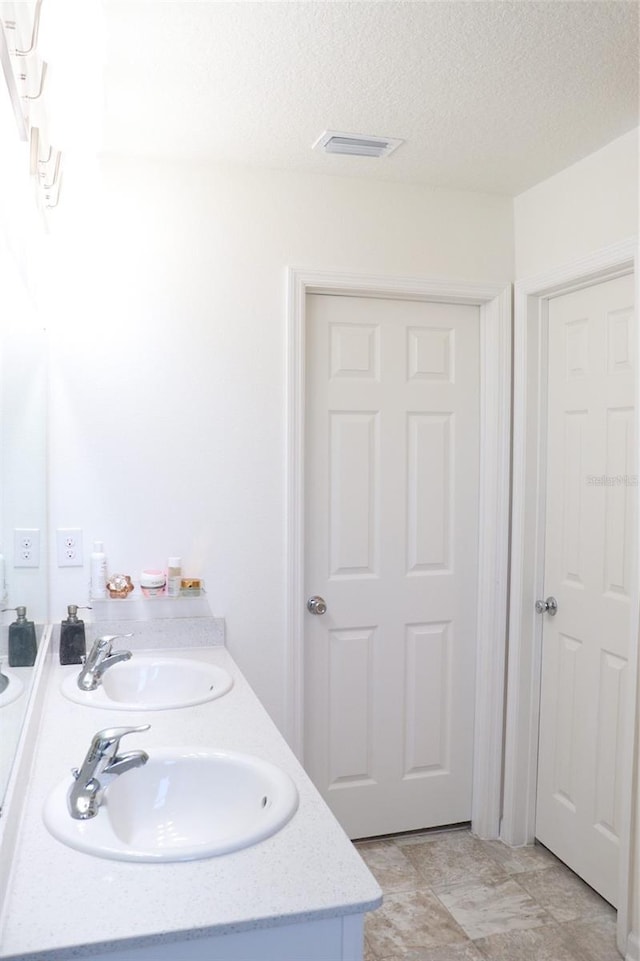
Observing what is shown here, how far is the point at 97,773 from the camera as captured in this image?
1.35 m

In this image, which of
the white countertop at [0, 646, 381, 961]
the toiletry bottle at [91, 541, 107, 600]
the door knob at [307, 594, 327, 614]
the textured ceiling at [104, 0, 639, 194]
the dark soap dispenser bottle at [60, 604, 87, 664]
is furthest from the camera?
the door knob at [307, 594, 327, 614]

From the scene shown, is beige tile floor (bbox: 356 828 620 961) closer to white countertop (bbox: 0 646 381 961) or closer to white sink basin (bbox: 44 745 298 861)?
white sink basin (bbox: 44 745 298 861)

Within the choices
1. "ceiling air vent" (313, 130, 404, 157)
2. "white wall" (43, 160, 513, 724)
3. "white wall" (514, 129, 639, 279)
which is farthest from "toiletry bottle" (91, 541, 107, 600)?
"white wall" (514, 129, 639, 279)

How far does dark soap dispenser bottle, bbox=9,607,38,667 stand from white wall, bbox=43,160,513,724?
0.80m

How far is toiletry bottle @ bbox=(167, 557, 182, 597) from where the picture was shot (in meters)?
Answer: 2.52

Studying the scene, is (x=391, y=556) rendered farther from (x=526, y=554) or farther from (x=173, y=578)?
(x=173, y=578)

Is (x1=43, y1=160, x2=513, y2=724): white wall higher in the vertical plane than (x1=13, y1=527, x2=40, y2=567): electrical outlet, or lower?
higher

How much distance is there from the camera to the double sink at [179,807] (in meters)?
1.25

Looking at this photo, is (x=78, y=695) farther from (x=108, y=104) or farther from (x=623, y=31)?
(x=623, y=31)

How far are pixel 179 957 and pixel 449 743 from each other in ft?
6.65

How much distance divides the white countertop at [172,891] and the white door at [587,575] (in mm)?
1408

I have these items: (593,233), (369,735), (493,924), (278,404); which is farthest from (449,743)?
(593,233)

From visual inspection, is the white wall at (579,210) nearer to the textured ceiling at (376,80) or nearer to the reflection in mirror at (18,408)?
the textured ceiling at (376,80)

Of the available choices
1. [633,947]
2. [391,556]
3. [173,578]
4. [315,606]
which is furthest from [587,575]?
[173,578]
